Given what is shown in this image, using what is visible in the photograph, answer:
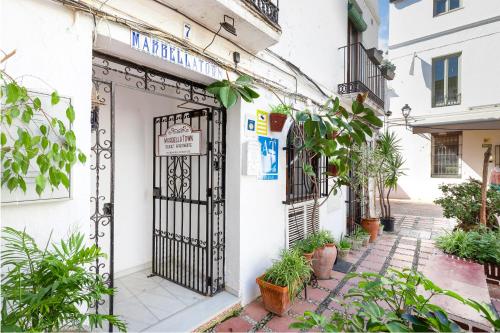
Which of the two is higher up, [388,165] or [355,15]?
[355,15]

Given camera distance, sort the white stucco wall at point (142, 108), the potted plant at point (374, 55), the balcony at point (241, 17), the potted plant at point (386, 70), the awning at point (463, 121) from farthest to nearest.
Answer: the awning at point (463, 121)
the potted plant at point (386, 70)
the potted plant at point (374, 55)
the balcony at point (241, 17)
the white stucco wall at point (142, 108)

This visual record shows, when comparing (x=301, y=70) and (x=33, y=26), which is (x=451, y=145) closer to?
(x=301, y=70)

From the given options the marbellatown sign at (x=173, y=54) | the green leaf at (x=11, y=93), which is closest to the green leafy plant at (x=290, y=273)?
the marbellatown sign at (x=173, y=54)

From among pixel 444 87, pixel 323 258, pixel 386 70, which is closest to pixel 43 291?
pixel 323 258

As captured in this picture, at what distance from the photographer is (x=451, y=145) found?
11.8 metres

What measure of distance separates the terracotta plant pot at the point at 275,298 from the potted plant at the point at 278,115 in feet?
7.07

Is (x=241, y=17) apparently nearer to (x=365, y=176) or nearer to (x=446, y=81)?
(x=365, y=176)

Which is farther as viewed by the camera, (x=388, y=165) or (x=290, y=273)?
(x=388, y=165)

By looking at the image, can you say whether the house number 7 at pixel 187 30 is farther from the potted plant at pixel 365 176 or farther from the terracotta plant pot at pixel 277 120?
the potted plant at pixel 365 176

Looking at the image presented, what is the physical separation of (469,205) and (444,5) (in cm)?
998

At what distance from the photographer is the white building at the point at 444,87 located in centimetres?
999

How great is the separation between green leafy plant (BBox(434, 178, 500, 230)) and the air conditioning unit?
12.3ft

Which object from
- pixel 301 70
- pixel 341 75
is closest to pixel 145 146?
pixel 301 70

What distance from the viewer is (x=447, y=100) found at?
10.9m
